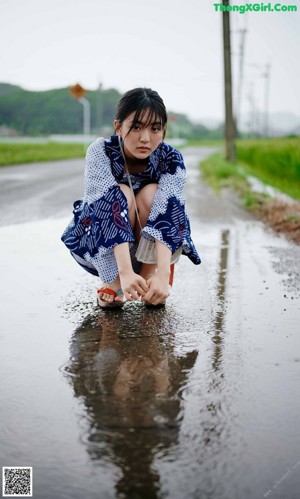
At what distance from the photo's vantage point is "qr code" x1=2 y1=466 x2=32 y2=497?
4.59 feet

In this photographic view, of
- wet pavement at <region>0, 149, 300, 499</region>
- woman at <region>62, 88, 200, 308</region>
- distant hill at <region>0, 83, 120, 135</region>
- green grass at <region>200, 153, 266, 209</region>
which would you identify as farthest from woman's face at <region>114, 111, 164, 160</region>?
distant hill at <region>0, 83, 120, 135</region>

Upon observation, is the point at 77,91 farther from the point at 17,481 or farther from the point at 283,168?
the point at 17,481

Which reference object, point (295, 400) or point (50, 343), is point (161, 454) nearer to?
point (295, 400)

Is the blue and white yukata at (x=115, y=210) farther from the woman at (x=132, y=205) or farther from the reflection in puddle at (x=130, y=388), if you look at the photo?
the reflection in puddle at (x=130, y=388)

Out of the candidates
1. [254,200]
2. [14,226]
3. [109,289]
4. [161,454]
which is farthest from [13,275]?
[254,200]

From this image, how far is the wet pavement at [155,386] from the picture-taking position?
4.80ft

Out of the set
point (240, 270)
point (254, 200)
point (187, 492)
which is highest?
point (254, 200)

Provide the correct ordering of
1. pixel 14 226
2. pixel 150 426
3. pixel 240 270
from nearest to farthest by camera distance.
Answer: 1. pixel 150 426
2. pixel 240 270
3. pixel 14 226

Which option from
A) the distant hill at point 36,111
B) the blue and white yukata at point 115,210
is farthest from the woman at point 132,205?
the distant hill at point 36,111

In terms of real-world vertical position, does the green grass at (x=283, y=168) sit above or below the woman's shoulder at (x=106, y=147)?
above

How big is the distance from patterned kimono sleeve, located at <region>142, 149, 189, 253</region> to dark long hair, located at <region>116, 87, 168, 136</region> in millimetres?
239

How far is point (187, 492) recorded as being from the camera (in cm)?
138

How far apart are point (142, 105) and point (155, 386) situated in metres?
1.23

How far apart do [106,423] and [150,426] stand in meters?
0.11
